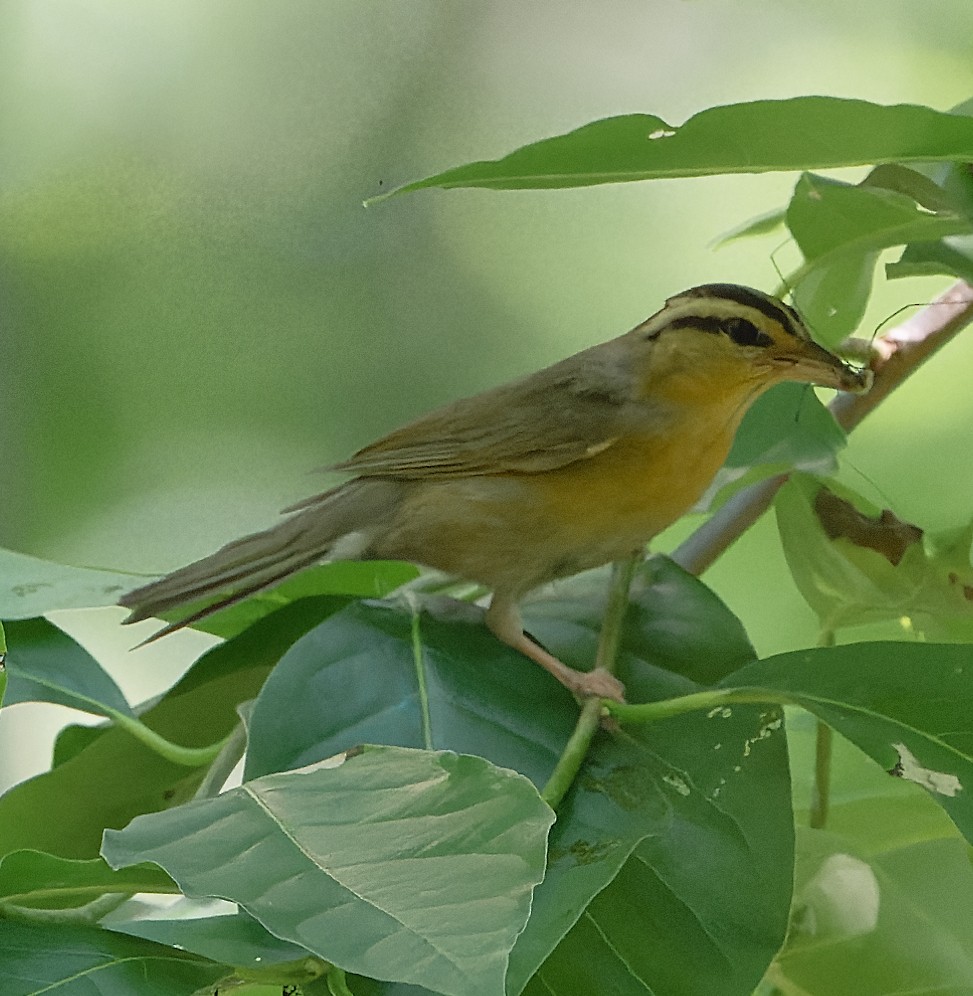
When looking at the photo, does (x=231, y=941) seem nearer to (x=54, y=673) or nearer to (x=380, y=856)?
(x=380, y=856)

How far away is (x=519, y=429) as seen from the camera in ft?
2.69

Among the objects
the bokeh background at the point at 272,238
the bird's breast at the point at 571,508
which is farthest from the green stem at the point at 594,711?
the bokeh background at the point at 272,238

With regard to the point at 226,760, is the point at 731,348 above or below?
above

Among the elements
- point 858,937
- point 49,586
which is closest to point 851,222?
point 858,937

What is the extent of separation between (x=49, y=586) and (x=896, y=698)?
0.44m

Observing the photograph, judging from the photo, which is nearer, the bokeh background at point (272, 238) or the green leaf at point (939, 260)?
the green leaf at point (939, 260)

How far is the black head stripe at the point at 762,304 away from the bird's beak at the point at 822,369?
0.04 feet

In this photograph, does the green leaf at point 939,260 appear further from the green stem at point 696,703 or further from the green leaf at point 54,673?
the green leaf at point 54,673

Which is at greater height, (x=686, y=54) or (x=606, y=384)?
(x=686, y=54)

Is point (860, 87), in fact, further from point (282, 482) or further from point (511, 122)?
point (282, 482)

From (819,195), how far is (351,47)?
2.92 feet

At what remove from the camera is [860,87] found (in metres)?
1.29

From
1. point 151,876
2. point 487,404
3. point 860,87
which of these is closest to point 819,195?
point 487,404

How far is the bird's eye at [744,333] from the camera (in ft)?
2.47
